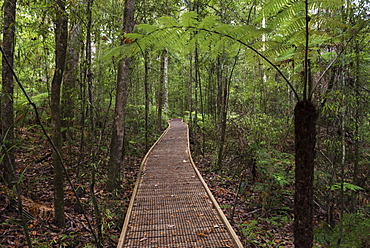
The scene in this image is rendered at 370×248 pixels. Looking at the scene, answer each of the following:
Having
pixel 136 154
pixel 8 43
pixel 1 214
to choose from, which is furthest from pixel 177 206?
pixel 136 154

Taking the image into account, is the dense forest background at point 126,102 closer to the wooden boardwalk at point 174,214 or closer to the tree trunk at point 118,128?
the tree trunk at point 118,128

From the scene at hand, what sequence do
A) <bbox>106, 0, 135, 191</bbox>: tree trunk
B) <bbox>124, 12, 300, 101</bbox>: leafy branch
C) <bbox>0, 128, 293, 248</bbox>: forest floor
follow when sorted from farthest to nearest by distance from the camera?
<bbox>106, 0, 135, 191</bbox>: tree trunk, <bbox>0, 128, 293, 248</bbox>: forest floor, <bbox>124, 12, 300, 101</bbox>: leafy branch

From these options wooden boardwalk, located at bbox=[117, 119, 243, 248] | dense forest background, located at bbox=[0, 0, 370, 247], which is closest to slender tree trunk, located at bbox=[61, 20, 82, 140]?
dense forest background, located at bbox=[0, 0, 370, 247]

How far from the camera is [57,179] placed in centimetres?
349

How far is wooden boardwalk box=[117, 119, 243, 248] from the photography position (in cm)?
325

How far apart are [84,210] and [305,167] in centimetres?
422

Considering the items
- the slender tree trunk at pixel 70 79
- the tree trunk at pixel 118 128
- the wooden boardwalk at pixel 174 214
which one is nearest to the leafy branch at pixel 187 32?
the slender tree trunk at pixel 70 79

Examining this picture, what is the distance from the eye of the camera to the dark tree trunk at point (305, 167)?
5.84 ft

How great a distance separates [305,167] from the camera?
5.87 feet

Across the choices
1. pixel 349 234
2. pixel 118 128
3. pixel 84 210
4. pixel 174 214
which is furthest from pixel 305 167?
pixel 118 128

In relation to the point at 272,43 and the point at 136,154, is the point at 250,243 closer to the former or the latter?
the point at 272,43

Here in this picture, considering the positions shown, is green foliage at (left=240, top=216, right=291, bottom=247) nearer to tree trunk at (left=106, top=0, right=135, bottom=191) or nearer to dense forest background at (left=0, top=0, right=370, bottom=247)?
dense forest background at (left=0, top=0, right=370, bottom=247)

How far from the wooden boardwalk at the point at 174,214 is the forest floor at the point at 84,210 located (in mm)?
435

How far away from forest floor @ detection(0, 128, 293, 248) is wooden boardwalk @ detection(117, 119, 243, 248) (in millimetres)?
435
